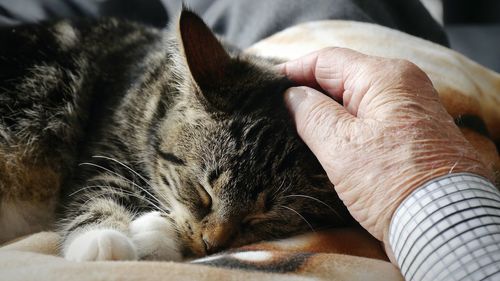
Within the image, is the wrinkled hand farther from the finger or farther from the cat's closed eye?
the cat's closed eye

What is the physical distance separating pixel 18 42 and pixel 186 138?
2.34 ft

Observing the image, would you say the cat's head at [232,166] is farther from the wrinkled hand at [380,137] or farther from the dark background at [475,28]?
the dark background at [475,28]

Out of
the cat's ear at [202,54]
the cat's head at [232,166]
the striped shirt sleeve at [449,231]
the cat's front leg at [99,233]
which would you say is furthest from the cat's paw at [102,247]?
the striped shirt sleeve at [449,231]

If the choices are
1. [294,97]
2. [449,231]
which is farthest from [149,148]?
[449,231]

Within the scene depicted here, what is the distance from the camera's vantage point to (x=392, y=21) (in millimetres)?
1938

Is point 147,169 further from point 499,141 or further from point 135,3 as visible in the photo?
point 135,3

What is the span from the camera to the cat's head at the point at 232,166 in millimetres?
1010

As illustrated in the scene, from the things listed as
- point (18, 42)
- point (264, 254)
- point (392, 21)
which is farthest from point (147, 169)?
point (392, 21)

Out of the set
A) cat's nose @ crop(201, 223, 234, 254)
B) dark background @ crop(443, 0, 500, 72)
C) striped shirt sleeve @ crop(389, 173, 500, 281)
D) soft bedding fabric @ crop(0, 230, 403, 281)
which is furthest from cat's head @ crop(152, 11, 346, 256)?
dark background @ crop(443, 0, 500, 72)

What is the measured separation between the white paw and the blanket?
0.13m

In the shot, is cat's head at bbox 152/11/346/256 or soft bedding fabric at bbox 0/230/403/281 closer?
soft bedding fabric at bbox 0/230/403/281

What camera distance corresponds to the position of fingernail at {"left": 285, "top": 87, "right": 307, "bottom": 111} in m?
1.08

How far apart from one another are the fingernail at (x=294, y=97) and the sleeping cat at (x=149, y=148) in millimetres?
19

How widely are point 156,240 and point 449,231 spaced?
571mm
